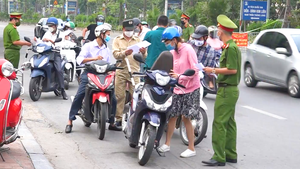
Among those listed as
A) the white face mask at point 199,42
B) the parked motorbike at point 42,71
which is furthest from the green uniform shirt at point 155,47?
the parked motorbike at point 42,71

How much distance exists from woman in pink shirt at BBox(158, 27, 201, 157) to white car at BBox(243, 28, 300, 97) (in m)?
7.07

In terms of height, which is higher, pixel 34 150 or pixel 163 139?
pixel 34 150

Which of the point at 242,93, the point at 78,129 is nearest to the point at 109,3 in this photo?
the point at 242,93

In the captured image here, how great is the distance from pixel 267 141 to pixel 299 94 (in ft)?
17.6

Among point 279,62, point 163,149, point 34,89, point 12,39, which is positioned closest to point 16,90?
point 163,149

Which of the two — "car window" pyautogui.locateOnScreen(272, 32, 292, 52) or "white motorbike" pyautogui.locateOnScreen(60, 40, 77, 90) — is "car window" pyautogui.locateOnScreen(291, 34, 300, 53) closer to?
"car window" pyautogui.locateOnScreen(272, 32, 292, 52)

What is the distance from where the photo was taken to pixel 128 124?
8.16 m

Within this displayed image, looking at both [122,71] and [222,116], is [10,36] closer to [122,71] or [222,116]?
[122,71]

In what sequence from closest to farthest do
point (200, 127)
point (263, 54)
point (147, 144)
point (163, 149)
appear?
point (147, 144) → point (163, 149) → point (200, 127) → point (263, 54)

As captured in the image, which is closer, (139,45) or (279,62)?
(139,45)

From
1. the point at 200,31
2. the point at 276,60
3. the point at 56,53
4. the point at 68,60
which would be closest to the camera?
the point at 200,31

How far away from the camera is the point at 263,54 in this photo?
52.8 feet

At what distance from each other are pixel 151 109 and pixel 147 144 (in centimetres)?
46

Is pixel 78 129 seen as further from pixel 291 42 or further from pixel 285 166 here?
pixel 291 42
